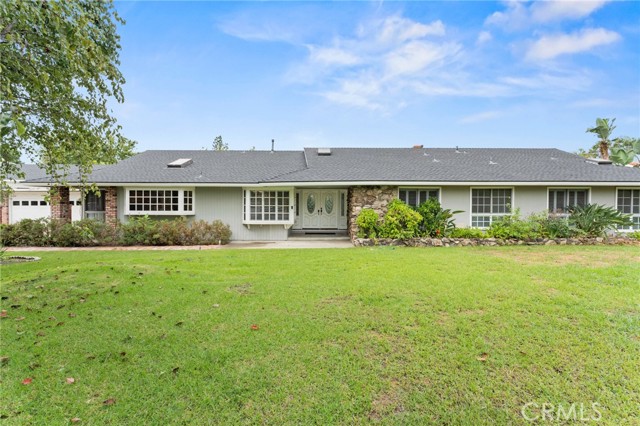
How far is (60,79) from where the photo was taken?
420 centimetres

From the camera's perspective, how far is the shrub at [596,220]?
1252cm

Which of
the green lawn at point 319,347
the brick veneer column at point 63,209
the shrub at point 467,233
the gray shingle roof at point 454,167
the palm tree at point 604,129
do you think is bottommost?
the green lawn at point 319,347

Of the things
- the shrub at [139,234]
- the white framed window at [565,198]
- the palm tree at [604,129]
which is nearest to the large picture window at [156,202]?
the shrub at [139,234]

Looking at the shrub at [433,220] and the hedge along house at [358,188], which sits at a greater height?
the hedge along house at [358,188]

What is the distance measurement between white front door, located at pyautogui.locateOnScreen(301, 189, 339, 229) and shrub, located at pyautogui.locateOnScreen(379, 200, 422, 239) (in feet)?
14.6

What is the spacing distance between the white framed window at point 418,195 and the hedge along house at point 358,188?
4 cm

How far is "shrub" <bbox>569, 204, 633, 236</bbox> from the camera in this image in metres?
12.5

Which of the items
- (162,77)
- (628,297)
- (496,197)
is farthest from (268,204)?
(628,297)

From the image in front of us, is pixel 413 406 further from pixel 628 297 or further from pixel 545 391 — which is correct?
pixel 628 297

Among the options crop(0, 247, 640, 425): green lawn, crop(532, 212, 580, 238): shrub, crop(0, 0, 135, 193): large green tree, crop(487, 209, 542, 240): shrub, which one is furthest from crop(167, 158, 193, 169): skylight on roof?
crop(532, 212, 580, 238): shrub

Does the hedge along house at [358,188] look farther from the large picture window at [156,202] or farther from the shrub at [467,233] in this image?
the shrub at [467,233]

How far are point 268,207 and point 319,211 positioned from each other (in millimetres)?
3131

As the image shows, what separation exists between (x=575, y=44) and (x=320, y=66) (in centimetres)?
1018

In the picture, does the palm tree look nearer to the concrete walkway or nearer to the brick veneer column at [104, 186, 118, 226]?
the concrete walkway
